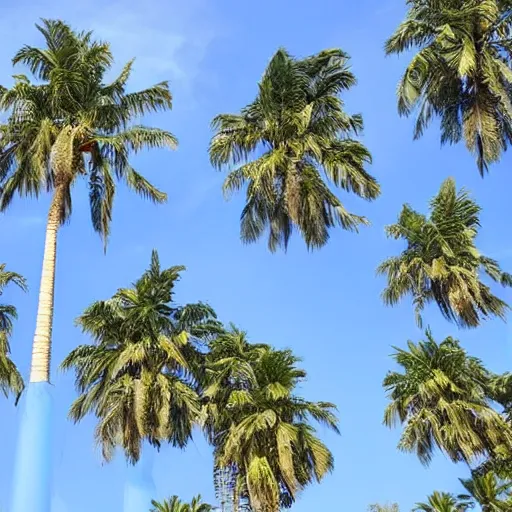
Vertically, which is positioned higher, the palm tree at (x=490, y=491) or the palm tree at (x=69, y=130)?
the palm tree at (x=69, y=130)

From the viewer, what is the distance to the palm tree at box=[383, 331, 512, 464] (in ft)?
67.8

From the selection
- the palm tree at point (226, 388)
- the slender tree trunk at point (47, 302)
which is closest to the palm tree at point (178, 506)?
the palm tree at point (226, 388)

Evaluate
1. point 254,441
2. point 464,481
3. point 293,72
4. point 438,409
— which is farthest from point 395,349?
point 293,72

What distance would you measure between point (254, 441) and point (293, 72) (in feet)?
41.5

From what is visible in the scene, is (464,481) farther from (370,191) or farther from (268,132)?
(268,132)

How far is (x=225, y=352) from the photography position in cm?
2330

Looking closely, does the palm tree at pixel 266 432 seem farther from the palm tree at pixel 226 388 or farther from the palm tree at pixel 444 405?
the palm tree at pixel 444 405

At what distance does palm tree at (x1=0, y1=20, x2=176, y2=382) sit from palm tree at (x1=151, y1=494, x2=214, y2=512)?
28.2ft

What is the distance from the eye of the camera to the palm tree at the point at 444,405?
20.7 metres

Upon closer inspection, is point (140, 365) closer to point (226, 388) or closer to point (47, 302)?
point (226, 388)

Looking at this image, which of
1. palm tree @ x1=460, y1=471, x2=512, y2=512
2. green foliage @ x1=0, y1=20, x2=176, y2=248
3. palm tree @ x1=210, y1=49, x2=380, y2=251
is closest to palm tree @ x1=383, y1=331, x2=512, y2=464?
palm tree @ x1=460, y1=471, x2=512, y2=512

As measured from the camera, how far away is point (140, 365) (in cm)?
2298

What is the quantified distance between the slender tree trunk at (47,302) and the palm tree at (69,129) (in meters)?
0.03

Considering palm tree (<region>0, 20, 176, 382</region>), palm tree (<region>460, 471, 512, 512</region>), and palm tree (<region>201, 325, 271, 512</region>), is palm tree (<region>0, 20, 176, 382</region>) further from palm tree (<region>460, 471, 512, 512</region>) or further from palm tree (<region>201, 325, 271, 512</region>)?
palm tree (<region>460, 471, 512, 512</region>)
